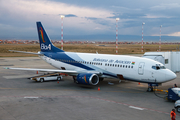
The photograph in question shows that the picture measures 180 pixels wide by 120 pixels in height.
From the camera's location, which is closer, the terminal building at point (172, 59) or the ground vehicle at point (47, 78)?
the terminal building at point (172, 59)

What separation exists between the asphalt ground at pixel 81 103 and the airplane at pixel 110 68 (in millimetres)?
1649

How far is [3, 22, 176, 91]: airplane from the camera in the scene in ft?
78.1

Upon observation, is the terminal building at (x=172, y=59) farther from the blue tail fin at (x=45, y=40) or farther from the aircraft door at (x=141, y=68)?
the blue tail fin at (x=45, y=40)

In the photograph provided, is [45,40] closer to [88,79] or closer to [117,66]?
[88,79]

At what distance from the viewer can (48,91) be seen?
25.3m

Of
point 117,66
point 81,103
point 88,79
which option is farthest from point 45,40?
point 81,103

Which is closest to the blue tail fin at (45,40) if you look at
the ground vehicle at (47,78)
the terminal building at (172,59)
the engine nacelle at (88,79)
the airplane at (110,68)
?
the airplane at (110,68)

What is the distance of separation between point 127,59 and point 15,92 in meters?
14.5

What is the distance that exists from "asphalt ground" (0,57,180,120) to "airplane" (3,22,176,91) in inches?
64.9

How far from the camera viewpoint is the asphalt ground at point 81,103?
16.6 metres

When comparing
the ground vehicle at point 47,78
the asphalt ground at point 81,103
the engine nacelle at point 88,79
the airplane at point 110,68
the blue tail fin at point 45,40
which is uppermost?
the blue tail fin at point 45,40

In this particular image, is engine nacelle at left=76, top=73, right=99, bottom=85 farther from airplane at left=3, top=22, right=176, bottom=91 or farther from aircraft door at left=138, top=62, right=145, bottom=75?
aircraft door at left=138, top=62, right=145, bottom=75

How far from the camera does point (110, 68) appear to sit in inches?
1061

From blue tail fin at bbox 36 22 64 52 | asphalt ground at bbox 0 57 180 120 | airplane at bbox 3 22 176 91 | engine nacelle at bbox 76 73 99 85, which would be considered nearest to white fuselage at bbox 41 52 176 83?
airplane at bbox 3 22 176 91
